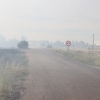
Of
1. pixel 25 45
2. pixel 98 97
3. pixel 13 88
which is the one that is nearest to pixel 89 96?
pixel 98 97

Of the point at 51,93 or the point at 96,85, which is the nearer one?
the point at 51,93

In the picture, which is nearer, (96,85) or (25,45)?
(96,85)

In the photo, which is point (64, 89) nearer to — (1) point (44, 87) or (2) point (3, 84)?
(1) point (44, 87)

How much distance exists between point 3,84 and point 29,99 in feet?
9.79

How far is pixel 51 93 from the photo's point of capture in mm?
12680

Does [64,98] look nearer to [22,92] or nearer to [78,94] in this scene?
[78,94]

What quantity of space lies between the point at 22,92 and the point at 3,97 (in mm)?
1559

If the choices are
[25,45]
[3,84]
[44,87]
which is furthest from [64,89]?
[25,45]

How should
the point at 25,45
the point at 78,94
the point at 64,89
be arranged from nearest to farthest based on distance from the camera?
the point at 78,94, the point at 64,89, the point at 25,45

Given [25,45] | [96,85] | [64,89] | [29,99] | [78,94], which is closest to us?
[29,99]

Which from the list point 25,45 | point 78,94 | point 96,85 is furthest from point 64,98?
point 25,45

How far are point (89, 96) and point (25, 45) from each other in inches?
5552

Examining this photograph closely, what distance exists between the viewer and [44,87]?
1449 cm

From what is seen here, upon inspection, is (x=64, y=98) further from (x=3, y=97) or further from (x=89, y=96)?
(x=3, y=97)
